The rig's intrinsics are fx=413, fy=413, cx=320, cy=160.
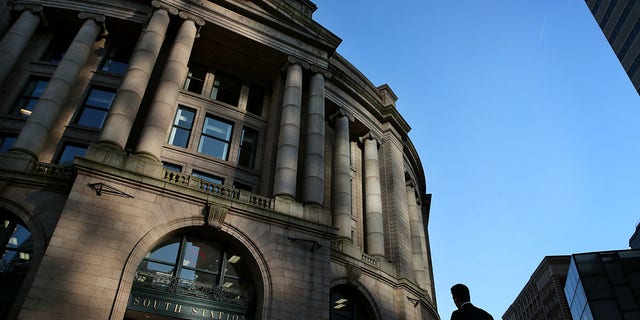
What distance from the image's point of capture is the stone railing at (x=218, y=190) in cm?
1873

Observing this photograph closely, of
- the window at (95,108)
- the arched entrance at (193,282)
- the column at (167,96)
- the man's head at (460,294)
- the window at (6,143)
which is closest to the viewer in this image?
the man's head at (460,294)

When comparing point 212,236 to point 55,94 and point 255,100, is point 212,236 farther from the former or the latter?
point 255,100

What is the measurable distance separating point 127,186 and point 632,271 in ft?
Answer: 138

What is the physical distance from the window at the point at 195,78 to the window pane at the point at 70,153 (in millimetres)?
7288

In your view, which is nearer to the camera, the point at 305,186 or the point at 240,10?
the point at 305,186

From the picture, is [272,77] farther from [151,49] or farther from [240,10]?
[151,49]

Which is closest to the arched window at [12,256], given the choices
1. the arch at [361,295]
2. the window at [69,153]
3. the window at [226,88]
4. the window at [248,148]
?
the window at [69,153]

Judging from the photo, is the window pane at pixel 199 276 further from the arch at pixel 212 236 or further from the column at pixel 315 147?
the column at pixel 315 147

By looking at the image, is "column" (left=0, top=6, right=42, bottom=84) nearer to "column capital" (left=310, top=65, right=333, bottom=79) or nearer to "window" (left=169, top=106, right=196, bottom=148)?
"window" (left=169, top=106, right=196, bottom=148)

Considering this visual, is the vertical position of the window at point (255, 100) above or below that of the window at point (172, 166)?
above

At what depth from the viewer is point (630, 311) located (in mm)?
34656

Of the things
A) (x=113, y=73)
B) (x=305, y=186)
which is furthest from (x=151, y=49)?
(x=305, y=186)

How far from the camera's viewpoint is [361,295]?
23484 millimetres

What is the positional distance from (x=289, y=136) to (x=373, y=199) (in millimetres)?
9254
